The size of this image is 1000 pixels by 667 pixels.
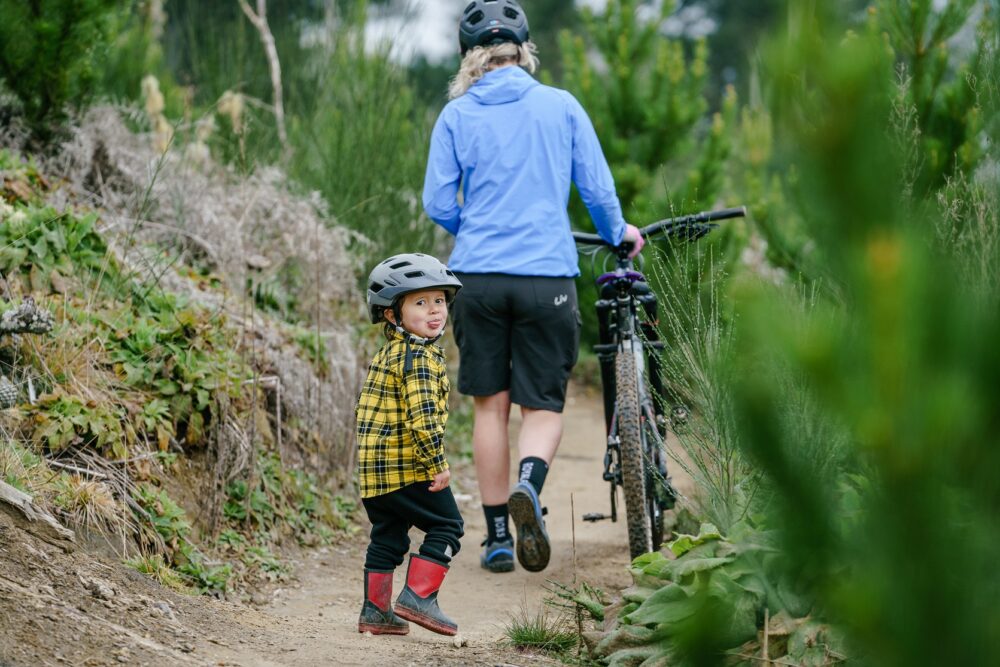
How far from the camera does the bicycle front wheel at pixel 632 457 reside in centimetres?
404

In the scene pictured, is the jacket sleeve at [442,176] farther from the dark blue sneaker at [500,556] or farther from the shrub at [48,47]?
the shrub at [48,47]

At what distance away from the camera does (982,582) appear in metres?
1.11

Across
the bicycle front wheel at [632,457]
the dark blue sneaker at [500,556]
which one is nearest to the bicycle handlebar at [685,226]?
the bicycle front wheel at [632,457]

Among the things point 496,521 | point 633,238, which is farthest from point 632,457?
point 633,238

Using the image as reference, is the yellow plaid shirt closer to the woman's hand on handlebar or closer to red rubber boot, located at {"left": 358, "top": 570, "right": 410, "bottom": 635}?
red rubber boot, located at {"left": 358, "top": 570, "right": 410, "bottom": 635}

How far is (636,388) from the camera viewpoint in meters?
4.17

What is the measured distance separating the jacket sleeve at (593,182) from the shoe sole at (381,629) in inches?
70.6

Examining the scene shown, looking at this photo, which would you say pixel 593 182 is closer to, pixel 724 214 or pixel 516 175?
pixel 516 175

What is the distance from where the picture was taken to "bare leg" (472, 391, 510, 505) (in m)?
4.60

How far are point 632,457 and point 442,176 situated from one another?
4.52ft

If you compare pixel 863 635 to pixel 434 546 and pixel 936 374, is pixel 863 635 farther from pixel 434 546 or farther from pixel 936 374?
pixel 434 546

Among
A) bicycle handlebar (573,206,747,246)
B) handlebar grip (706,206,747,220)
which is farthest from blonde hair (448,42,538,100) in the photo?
handlebar grip (706,206,747,220)

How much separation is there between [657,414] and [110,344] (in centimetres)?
217

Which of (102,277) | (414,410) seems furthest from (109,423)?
(414,410)
